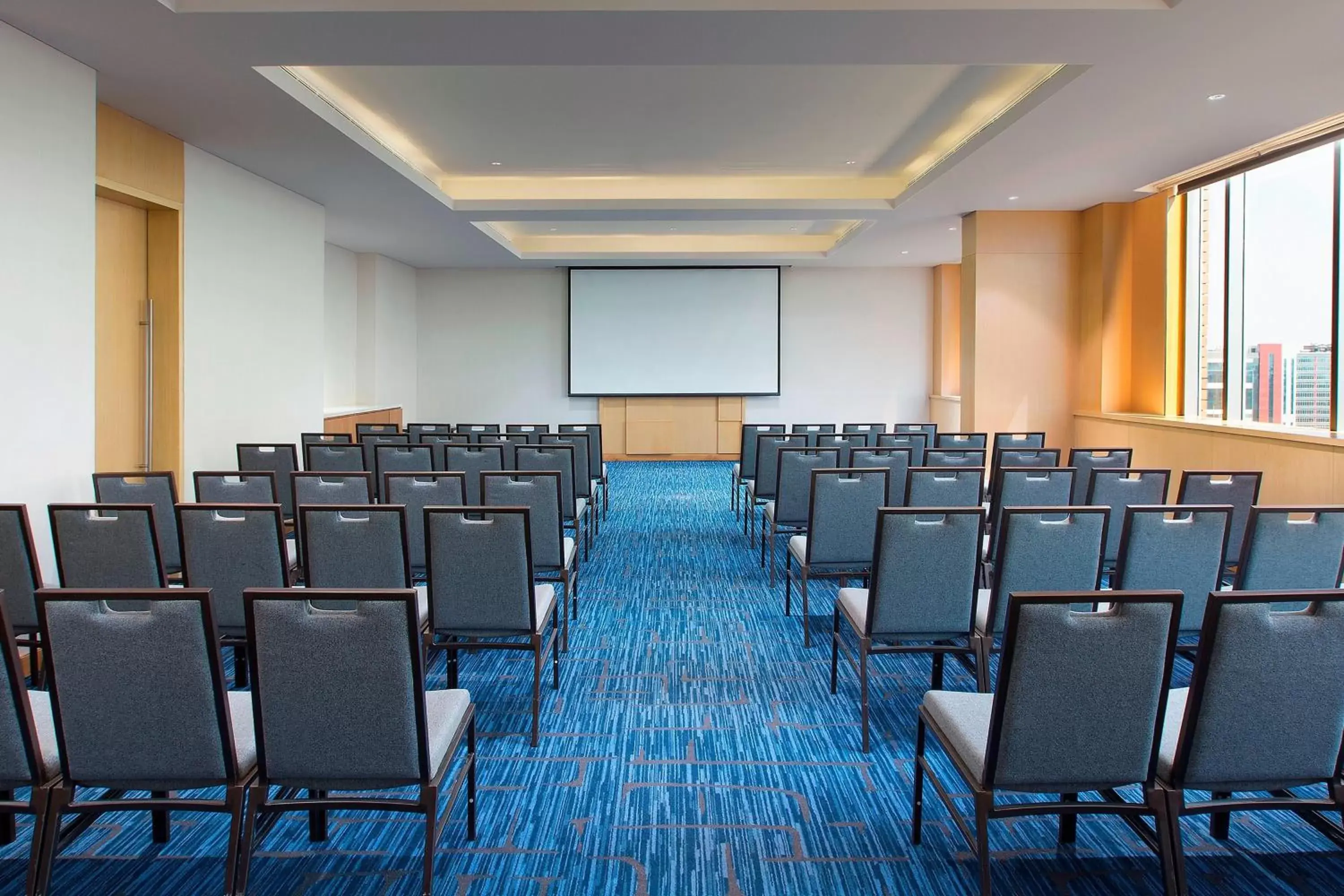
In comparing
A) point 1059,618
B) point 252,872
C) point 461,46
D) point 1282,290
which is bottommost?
point 252,872

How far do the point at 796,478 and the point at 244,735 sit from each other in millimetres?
3827

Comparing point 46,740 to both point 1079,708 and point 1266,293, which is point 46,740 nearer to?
point 1079,708

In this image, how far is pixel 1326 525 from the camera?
9.77 ft

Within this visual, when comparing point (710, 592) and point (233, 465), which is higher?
point (233, 465)

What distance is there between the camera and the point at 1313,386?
675cm

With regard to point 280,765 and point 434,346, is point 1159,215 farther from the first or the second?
point 434,346

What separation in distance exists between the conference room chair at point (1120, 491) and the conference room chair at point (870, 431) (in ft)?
8.31

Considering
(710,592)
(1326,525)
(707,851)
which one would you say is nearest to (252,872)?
(707,851)

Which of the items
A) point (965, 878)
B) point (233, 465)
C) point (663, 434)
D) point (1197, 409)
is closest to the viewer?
point (965, 878)

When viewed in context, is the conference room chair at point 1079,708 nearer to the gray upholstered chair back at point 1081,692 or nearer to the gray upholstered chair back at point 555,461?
the gray upholstered chair back at point 1081,692

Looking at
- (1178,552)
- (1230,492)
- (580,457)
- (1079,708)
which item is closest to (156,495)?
(580,457)

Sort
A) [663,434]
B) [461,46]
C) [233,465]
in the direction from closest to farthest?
[461,46]
[233,465]
[663,434]

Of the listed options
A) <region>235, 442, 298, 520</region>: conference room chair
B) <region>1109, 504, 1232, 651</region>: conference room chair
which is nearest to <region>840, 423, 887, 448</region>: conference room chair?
<region>1109, 504, 1232, 651</region>: conference room chair

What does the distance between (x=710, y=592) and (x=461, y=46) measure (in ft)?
11.6
